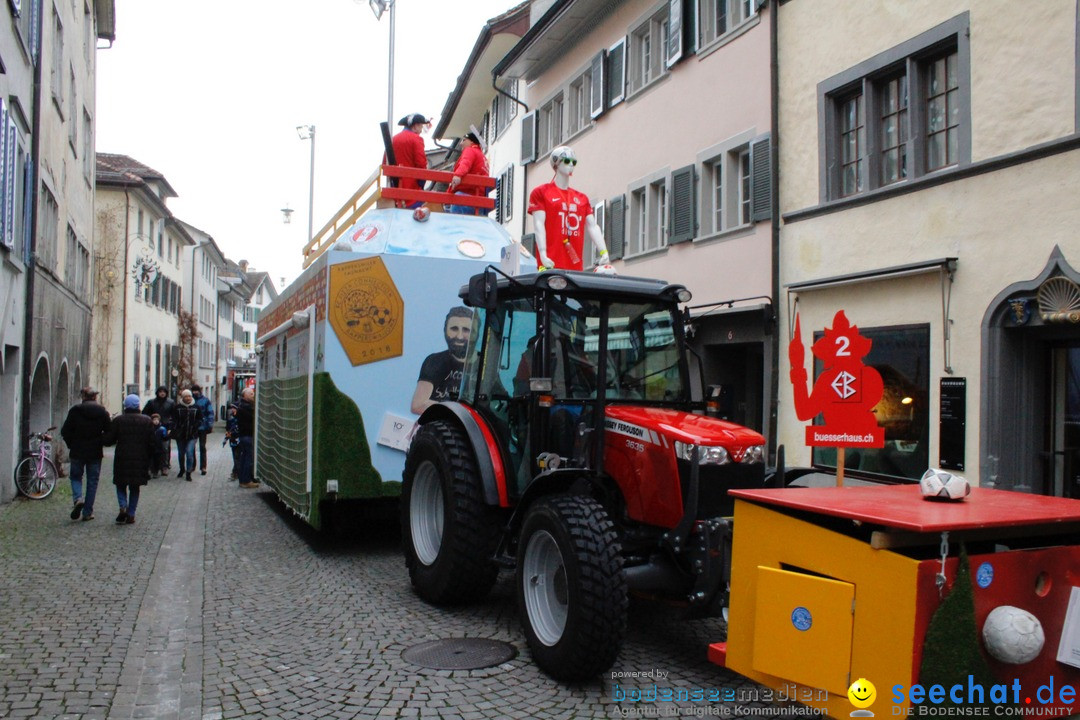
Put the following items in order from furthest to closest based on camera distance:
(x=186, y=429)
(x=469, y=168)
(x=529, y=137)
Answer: (x=529, y=137)
(x=186, y=429)
(x=469, y=168)

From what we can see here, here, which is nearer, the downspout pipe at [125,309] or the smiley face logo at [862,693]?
the smiley face logo at [862,693]

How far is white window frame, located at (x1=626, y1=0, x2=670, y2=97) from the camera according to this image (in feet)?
51.5

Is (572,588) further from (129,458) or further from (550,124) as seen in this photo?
(550,124)

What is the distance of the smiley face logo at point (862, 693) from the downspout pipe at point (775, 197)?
8812 mm

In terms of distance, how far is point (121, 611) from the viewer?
6395mm

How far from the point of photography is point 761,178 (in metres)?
12.4

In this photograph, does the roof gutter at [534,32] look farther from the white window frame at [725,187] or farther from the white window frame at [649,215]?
the white window frame at [725,187]

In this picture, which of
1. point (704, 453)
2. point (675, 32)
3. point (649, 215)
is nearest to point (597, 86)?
point (675, 32)

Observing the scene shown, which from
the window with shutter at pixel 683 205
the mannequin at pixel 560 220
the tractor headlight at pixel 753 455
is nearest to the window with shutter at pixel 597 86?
the window with shutter at pixel 683 205

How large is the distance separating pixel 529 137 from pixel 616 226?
20.3 ft

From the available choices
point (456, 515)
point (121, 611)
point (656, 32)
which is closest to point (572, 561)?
point (456, 515)

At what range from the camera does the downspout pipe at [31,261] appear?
44.6 feet

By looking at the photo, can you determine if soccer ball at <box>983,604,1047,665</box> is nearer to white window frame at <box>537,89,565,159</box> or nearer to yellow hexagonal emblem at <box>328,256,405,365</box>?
yellow hexagonal emblem at <box>328,256,405,365</box>

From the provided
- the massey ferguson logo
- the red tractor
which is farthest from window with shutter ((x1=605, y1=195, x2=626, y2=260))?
the massey ferguson logo
